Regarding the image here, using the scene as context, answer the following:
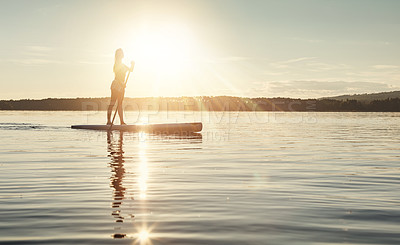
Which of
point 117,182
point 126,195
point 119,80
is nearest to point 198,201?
point 126,195

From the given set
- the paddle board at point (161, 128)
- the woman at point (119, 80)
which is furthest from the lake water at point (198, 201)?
the woman at point (119, 80)

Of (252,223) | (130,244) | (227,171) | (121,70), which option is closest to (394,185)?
(227,171)

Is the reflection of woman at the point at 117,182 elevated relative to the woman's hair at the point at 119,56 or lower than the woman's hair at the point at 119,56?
lower

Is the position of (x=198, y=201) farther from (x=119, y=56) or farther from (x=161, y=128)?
(x=119, y=56)

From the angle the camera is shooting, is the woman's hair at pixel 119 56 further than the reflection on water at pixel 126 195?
Yes

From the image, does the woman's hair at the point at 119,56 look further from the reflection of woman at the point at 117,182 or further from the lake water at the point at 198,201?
the lake water at the point at 198,201

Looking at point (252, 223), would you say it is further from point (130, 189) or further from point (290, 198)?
point (130, 189)

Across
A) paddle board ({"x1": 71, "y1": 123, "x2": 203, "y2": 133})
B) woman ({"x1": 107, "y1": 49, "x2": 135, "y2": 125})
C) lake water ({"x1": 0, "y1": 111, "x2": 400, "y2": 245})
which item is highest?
woman ({"x1": 107, "y1": 49, "x2": 135, "y2": 125})

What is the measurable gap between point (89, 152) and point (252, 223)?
33.3 ft

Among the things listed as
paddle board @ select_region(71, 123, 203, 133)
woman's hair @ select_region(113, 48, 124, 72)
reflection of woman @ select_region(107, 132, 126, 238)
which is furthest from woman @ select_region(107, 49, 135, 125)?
reflection of woman @ select_region(107, 132, 126, 238)

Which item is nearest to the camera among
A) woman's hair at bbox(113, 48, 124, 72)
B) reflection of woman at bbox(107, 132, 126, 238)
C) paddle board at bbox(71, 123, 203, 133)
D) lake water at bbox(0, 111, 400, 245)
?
lake water at bbox(0, 111, 400, 245)

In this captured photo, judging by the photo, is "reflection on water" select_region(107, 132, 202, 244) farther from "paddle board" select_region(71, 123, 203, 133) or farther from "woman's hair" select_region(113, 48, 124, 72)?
"woman's hair" select_region(113, 48, 124, 72)

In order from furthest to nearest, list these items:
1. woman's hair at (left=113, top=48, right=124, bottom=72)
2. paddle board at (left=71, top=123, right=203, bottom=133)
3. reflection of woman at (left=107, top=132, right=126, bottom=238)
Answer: woman's hair at (left=113, top=48, right=124, bottom=72)
paddle board at (left=71, top=123, right=203, bottom=133)
reflection of woman at (left=107, top=132, right=126, bottom=238)

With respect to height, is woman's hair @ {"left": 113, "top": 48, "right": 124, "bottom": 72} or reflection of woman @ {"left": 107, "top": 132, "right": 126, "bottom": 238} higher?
woman's hair @ {"left": 113, "top": 48, "right": 124, "bottom": 72}
